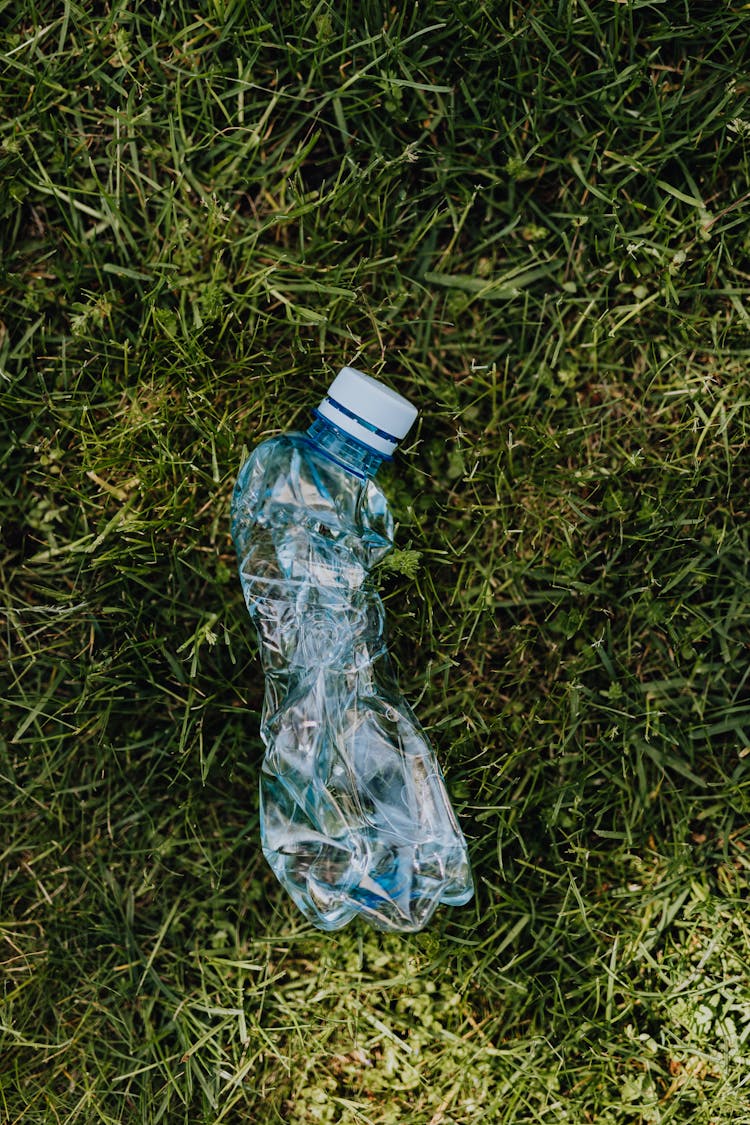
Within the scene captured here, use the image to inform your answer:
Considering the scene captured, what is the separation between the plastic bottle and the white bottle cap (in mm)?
175

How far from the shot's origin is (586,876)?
2.37 metres

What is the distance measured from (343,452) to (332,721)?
27.8 inches

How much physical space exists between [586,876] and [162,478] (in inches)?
62.6

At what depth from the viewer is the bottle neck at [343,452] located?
218 centimetres

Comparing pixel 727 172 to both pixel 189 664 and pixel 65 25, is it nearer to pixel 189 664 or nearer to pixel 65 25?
pixel 65 25

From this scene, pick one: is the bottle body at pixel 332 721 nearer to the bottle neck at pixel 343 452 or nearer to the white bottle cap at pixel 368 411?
the bottle neck at pixel 343 452

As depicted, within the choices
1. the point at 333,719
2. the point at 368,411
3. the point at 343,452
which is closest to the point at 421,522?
the point at 343,452

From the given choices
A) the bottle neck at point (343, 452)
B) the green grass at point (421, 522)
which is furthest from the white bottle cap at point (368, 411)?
the green grass at point (421, 522)

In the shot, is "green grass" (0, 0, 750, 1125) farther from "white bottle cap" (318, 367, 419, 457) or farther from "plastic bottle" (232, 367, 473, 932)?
"white bottle cap" (318, 367, 419, 457)

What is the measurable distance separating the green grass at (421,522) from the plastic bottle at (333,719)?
0.26ft

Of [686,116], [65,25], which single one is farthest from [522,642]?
[65,25]

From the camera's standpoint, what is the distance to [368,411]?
2002mm

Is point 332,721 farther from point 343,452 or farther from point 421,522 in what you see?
point 343,452

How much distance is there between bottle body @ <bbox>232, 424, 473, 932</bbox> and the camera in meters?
2.25
